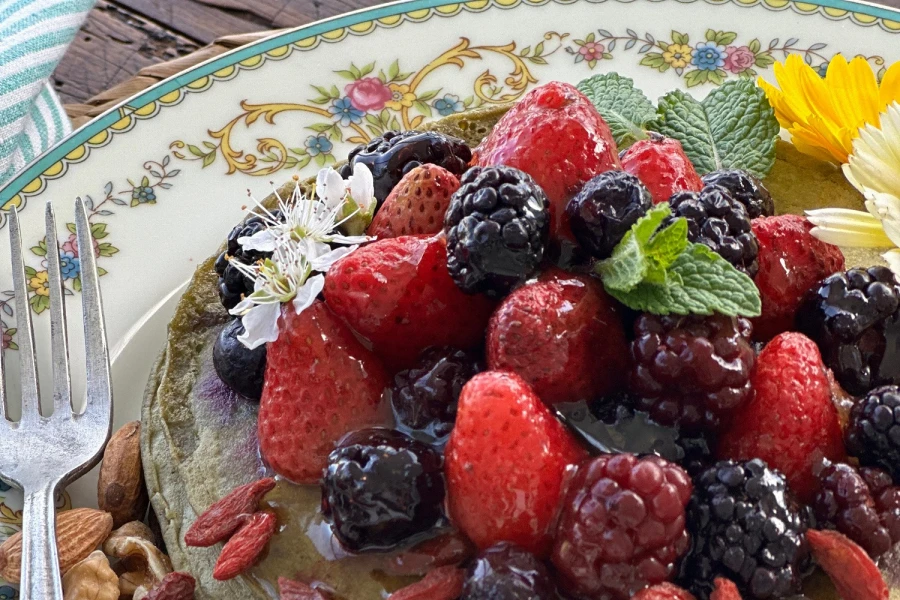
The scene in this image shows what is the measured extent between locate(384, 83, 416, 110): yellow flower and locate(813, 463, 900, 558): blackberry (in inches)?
80.5

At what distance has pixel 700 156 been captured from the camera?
2342 millimetres

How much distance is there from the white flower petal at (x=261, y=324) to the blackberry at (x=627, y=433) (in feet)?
1.82

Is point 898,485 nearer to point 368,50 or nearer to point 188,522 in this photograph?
point 188,522

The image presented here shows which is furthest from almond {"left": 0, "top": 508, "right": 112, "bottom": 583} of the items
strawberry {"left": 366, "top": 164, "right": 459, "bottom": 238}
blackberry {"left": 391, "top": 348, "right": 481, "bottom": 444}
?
strawberry {"left": 366, "top": 164, "right": 459, "bottom": 238}

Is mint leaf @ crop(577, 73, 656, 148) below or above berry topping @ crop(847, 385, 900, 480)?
above

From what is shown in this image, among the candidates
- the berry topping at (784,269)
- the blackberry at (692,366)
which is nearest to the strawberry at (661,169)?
the berry topping at (784,269)

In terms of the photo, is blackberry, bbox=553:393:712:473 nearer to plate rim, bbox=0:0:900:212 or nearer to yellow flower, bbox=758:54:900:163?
yellow flower, bbox=758:54:900:163

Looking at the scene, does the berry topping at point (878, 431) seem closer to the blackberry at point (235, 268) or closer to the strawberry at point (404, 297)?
the strawberry at point (404, 297)

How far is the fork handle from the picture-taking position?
188 cm

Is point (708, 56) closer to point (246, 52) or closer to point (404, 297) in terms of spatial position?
point (246, 52)

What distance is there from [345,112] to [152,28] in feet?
3.25

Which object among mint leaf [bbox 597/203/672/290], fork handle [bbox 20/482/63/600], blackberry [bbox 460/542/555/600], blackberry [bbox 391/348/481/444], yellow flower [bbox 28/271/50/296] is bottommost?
fork handle [bbox 20/482/63/600]

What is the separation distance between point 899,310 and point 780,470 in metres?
0.39

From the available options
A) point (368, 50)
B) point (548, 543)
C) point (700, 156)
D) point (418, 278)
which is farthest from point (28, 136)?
point (548, 543)
